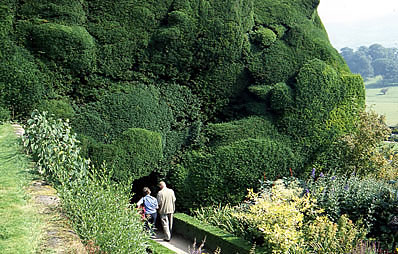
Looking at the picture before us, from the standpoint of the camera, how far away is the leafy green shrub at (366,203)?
7.86m

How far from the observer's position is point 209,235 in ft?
27.6

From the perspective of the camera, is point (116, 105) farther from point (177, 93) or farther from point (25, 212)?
point (25, 212)

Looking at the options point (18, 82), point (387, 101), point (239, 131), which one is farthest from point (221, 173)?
point (387, 101)

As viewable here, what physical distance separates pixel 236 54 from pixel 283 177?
3.32 meters

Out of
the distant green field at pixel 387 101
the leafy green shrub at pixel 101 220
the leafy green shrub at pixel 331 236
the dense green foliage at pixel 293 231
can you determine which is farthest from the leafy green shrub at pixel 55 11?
the distant green field at pixel 387 101

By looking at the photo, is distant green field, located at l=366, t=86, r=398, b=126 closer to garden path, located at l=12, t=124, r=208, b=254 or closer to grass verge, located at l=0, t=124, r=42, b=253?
grass verge, located at l=0, t=124, r=42, b=253

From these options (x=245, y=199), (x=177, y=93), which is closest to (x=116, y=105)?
(x=177, y=93)

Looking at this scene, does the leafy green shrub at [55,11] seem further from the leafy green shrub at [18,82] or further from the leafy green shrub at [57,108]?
the leafy green shrub at [57,108]

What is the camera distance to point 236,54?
34.1 ft

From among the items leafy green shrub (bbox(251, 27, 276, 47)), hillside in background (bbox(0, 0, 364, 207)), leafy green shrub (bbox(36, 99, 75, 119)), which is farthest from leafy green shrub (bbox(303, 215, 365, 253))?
leafy green shrub (bbox(36, 99, 75, 119))

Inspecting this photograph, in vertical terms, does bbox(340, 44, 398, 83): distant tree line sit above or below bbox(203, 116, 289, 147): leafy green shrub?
above

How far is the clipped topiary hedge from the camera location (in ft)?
25.5

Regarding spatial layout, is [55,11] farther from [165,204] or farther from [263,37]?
[263,37]

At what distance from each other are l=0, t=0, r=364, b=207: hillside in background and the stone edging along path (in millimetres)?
3346
